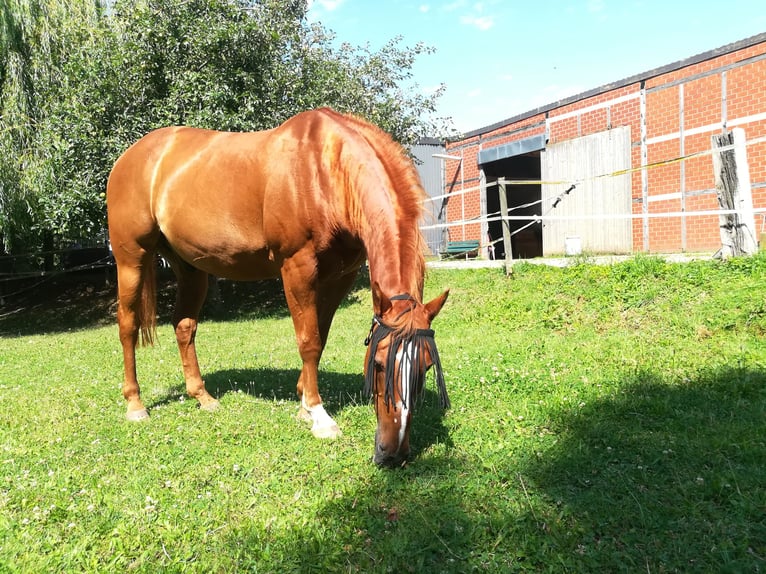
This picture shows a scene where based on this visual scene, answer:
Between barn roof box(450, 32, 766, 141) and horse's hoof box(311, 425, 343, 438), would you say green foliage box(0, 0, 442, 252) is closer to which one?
barn roof box(450, 32, 766, 141)

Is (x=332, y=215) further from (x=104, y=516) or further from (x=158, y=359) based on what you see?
(x=158, y=359)

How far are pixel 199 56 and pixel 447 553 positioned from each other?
11.0 meters

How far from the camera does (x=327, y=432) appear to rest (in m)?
3.62

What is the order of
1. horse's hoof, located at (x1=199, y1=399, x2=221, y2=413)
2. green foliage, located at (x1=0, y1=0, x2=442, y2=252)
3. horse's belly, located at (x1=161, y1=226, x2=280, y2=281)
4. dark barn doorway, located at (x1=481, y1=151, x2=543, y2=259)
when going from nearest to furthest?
horse's belly, located at (x1=161, y1=226, x2=280, y2=281) < horse's hoof, located at (x1=199, y1=399, x2=221, y2=413) < green foliage, located at (x1=0, y1=0, x2=442, y2=252) < dark barn doorway, located at (x1=481, y1=151, x2=543, y2=259)

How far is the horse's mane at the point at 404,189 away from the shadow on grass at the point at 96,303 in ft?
27.5

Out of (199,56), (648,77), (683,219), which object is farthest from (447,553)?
(648,77)

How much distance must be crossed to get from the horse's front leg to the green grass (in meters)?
0.14

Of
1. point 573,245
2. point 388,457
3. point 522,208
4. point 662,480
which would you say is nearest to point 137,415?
point 388,457

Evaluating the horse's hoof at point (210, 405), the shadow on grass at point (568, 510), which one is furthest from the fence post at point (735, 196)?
the horse's hoof at point (210, 405)

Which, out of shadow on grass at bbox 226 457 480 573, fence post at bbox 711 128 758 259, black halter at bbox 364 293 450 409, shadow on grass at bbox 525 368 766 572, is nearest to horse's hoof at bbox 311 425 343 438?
shadow on grass at bbox 226 457 480 573

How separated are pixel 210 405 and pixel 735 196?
679 cm

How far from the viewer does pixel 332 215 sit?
11.6ft

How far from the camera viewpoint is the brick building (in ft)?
35.2

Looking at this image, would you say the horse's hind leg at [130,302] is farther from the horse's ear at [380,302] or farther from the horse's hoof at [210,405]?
the horse's ear at [380,302]
